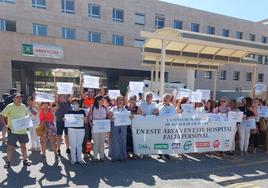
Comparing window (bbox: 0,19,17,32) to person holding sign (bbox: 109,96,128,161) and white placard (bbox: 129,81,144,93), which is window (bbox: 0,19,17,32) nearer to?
white placard (bbox: 129,81,144,93)

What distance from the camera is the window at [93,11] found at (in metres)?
29.6

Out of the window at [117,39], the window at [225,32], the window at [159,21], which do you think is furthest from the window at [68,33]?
the window at [225,32]

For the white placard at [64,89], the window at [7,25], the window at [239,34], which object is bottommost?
the white placard at [64,89]

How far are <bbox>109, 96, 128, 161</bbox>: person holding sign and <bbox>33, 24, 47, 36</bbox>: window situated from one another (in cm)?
2309

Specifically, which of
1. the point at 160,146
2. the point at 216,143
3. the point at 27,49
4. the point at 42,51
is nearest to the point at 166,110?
the point at 160,146

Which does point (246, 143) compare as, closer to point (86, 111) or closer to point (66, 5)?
point (86, 111)

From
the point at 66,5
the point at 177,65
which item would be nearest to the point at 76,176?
the point at 177,65

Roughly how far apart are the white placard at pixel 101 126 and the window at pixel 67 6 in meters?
24.2

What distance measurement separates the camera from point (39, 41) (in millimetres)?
23062

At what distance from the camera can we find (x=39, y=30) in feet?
90.6

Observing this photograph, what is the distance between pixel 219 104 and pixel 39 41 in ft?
61.4

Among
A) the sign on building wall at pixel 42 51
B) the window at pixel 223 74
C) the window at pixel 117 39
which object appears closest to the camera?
the sign on building wall at pixel 42 51

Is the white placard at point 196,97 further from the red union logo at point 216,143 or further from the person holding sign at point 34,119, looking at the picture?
the person holding sign at point 34,119

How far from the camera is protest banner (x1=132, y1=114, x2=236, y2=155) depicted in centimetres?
757
